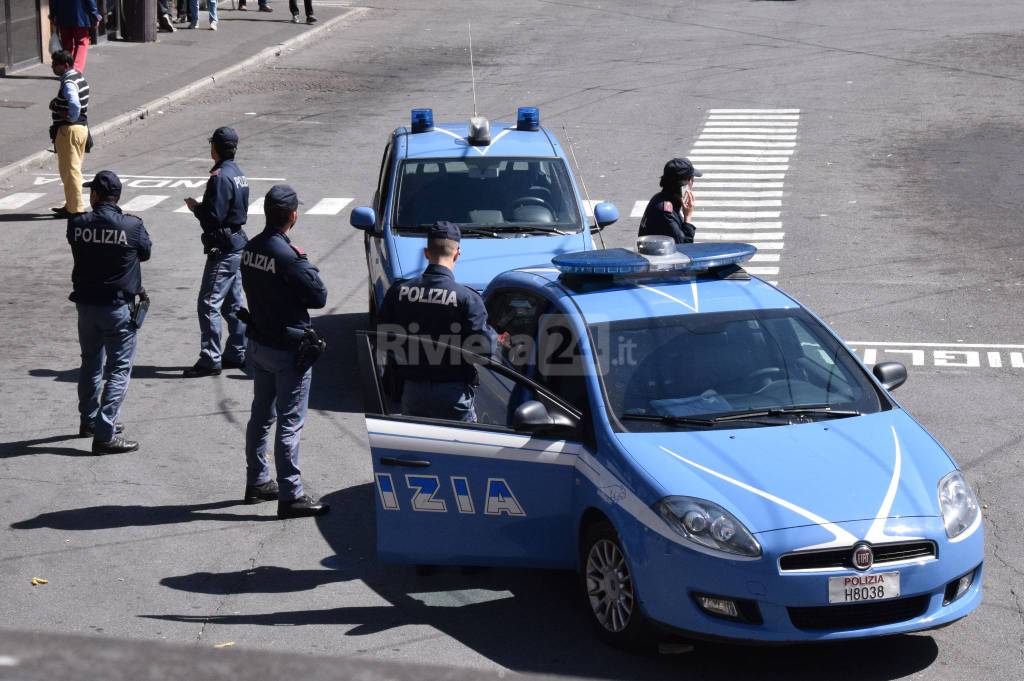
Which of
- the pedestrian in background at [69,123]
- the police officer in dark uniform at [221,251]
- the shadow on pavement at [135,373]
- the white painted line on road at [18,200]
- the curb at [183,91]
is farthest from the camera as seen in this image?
the curb at [183,91]

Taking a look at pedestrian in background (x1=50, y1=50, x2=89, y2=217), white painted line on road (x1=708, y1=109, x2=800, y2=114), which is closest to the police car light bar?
pedestrian in background (x1=50, y1=50, x2=89, y2=217)

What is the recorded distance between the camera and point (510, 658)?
5992 millimetres

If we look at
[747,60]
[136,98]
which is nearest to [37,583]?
[136,98]

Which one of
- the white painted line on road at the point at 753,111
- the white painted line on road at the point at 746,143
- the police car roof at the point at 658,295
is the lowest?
the white painted line on road at the point at 746,143

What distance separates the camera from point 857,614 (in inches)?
218

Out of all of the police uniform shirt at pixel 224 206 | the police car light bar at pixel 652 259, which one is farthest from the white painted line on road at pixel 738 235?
the police car light bar at pixel 652 259

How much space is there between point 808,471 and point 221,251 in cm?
622

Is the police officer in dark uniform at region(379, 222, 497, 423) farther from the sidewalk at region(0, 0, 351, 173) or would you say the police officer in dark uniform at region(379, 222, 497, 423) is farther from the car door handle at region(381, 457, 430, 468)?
the sidewalk at region(0, 0, 351, 173)

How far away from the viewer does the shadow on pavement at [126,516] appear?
302 inches

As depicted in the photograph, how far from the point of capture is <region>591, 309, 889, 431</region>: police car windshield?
21.1 ft

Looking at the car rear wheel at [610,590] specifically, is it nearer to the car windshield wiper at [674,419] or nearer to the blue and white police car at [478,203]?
the car windshield wiper at [674,419]

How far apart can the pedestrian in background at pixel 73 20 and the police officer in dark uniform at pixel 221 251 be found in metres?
12.3

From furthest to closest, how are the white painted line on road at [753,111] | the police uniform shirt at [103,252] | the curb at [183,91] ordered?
the white painted line on road at [753,111] → the curb at [183,91] → the police uniform shirt at [103,252]

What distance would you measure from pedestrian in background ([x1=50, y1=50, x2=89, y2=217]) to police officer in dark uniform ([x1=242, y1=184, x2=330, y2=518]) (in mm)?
8446
